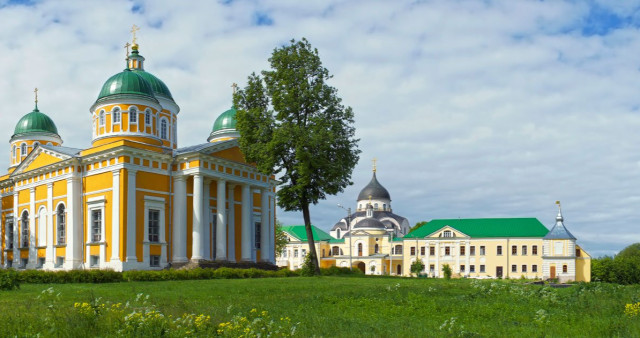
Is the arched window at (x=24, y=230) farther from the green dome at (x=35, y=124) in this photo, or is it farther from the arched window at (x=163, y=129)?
the green dome at (x=35, y=124)

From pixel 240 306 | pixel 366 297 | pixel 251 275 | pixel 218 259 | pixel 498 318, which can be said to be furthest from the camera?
pixel 218 259

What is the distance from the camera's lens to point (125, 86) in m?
38.9

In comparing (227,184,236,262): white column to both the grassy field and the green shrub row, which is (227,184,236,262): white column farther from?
the grassy field

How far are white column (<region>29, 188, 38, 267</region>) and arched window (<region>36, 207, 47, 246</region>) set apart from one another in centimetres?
73

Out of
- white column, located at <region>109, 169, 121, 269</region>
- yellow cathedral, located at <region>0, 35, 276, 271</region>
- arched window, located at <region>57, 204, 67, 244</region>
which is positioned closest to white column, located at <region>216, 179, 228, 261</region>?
yellow cathedral, located at <region>0, 35, 276, 271</region>

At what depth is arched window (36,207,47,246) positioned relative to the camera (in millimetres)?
39000

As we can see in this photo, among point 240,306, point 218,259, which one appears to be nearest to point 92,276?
point 218,259

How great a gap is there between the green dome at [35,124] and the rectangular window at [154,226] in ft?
69.4

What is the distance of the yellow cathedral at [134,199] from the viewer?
34.7 m

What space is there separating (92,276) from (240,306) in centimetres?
1467

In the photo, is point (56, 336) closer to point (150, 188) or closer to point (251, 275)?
point (251, 275)

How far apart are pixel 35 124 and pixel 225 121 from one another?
54.3 feet

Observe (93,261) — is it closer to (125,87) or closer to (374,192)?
(125,87)

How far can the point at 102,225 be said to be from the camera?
3506 centimetres
